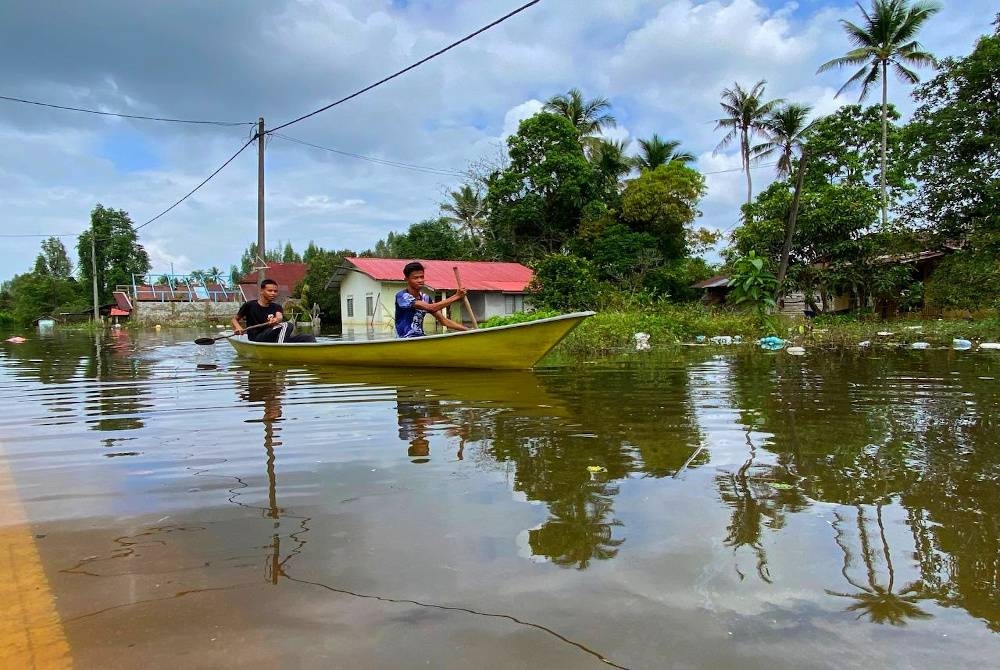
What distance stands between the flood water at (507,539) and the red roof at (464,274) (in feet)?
71.6

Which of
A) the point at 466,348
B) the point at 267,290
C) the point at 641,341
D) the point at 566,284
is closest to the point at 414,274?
the point at 466,348

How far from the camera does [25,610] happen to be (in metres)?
2.24

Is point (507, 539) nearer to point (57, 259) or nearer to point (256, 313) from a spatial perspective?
point (256, 313)

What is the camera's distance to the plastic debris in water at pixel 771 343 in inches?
579

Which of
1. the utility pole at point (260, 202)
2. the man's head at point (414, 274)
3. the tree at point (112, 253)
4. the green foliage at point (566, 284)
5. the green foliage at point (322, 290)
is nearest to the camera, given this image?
the man's head at point (414, 274)

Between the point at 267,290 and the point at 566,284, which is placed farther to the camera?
the point at 566,284

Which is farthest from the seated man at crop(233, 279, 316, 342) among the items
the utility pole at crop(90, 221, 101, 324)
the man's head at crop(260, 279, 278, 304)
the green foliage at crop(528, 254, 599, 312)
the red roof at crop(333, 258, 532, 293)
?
the utility pole at crop(90, 221, 101, 324)

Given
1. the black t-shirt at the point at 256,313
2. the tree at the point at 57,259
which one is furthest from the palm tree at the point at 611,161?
the tree at the point at 57,259

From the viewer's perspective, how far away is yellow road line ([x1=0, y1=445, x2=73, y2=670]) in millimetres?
1953

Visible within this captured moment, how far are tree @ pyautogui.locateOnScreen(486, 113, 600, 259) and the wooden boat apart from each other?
20.8 metres

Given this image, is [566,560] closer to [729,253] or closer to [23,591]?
[23,591]

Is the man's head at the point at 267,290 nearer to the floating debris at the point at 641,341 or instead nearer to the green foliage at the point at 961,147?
the floating debris at the point at 641,341

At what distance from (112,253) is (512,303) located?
34.3 metres

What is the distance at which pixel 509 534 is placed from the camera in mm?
2883
